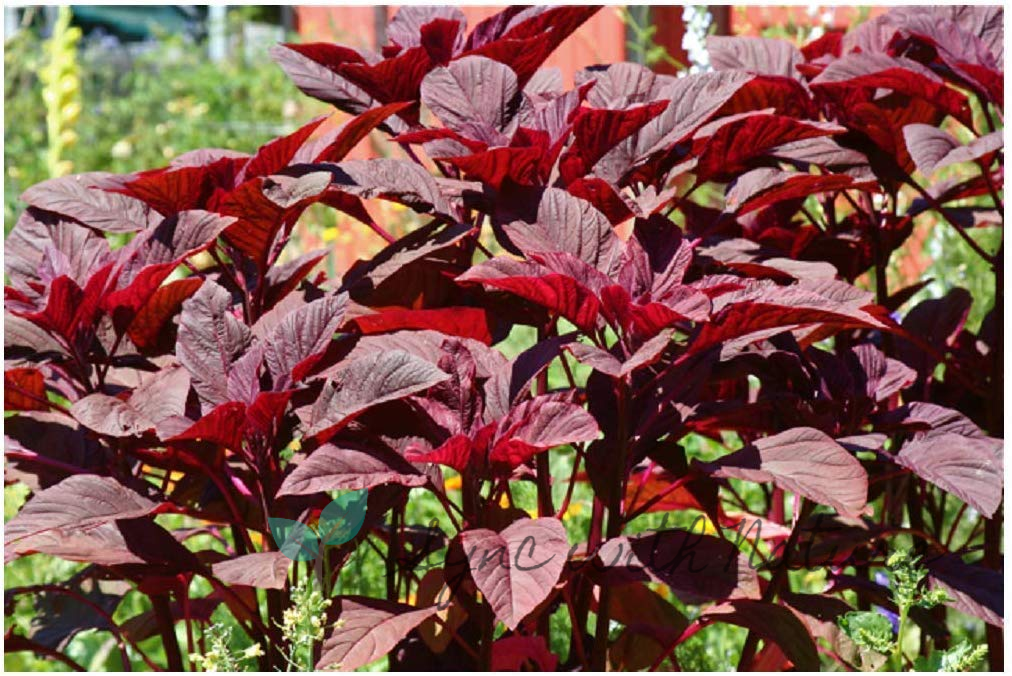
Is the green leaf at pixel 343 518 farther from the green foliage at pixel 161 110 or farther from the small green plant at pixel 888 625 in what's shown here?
the green foliage at pixel 161 110

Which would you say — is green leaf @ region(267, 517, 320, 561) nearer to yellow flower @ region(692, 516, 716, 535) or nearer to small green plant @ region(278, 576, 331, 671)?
small green plant @ region(278, 576, 331, 671)

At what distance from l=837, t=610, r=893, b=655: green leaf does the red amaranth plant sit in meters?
0.02

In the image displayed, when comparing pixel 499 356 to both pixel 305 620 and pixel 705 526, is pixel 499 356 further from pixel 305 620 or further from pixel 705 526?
pixel 705 526

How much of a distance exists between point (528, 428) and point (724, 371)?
0.95 ft

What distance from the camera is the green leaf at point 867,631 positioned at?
118 centimetres

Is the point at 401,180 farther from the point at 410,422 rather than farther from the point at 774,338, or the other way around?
the point at 774,338

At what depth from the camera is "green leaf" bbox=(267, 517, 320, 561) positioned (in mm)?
1140

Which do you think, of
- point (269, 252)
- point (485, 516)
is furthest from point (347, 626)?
point (269, 252)

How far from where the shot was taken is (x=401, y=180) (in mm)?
1242

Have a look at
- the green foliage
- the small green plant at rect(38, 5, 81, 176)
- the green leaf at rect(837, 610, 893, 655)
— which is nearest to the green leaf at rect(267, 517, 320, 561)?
the green leaf at rect(837, 610, 893, 655)

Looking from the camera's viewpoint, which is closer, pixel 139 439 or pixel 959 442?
pixel 959 442

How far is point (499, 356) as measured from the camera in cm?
120

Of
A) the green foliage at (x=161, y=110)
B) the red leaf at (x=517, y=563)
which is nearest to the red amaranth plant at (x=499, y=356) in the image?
the red leaf at (x=517, y=563)

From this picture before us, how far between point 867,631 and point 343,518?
545 millimetres
